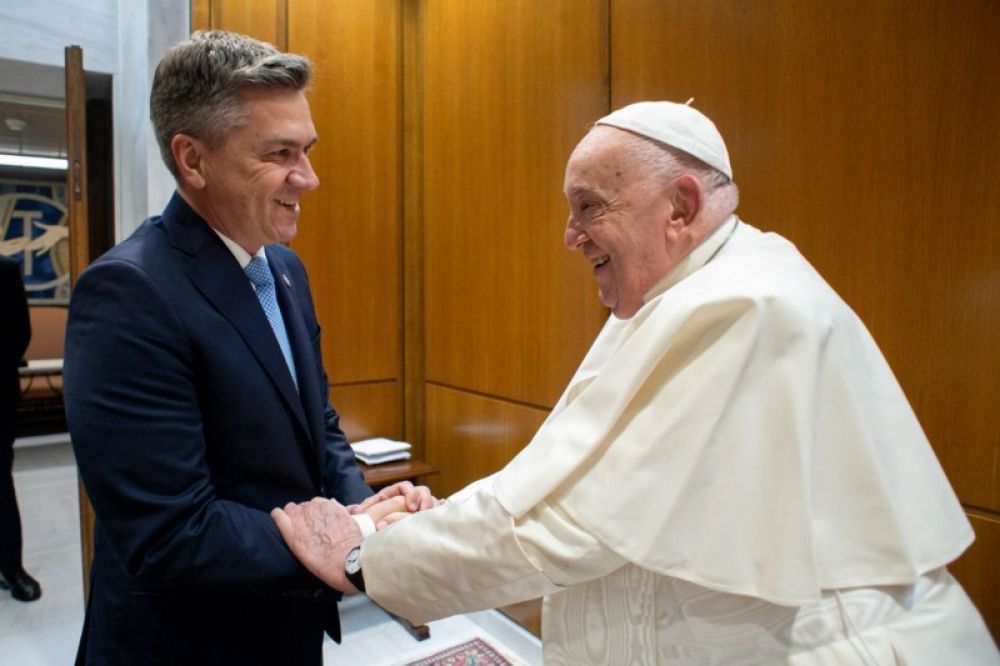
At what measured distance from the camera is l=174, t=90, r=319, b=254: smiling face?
4.35 ft

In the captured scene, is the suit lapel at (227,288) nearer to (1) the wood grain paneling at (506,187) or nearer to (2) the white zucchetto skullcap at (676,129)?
(2) the white zucchetto skullcap at (676,129)

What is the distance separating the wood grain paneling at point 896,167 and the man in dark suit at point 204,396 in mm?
1372

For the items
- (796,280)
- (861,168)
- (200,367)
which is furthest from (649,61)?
(200,367)

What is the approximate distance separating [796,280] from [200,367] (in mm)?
1053

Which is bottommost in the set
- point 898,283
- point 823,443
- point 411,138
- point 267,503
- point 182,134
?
point 267,503

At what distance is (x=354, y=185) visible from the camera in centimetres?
358

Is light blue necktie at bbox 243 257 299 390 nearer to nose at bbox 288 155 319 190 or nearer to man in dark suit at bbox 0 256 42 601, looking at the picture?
nose at bbox 288 155 319 190

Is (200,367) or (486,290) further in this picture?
(486,290)

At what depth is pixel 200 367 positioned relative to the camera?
4.01ft

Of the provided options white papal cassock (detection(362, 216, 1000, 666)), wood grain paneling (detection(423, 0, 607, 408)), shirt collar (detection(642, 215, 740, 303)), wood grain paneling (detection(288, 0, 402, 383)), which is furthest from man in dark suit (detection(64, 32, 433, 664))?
wood grain paneling (detection(288, 0, 402, 383))

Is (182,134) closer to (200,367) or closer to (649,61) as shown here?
(200,367)

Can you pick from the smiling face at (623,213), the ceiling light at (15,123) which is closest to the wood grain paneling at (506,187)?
the smiling face at (623,213)

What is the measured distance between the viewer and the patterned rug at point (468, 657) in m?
2.85

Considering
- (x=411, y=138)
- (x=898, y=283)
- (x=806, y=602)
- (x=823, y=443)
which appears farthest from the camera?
(x=411, y=138)
